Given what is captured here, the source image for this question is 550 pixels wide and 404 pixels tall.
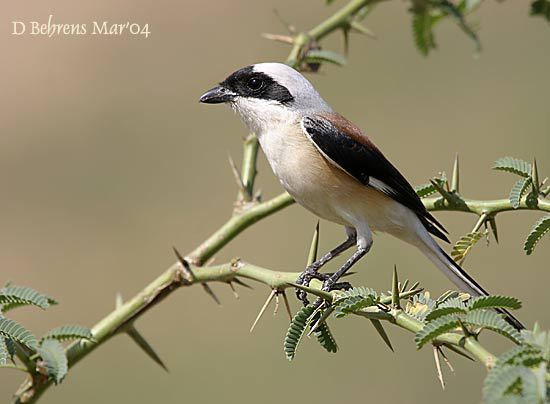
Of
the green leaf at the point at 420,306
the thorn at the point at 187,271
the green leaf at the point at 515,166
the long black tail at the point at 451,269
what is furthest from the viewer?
the long black tail at the point at 451,269

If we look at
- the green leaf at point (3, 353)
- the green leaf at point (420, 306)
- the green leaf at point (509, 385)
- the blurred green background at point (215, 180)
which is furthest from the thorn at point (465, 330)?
the blurred green background at point (215, 180)

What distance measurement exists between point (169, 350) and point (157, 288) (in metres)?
4.80

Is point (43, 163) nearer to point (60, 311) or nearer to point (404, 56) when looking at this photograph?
point (60, 311)

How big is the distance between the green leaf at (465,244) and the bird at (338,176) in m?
0.28

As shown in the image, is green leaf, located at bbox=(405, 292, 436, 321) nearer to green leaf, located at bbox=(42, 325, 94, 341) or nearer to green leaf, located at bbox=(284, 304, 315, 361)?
green leaf, located at bbox=(284, 304, 315, 361)

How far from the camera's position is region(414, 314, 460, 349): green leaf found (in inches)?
72.8

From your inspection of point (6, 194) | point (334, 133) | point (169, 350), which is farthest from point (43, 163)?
point (334, 133)

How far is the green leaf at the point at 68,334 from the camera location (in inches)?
97.3

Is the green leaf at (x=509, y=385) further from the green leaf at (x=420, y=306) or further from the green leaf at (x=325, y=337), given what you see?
→ the green leaf at (x=325, y=337)

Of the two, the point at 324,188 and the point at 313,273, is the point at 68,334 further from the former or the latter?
the point at 324,188

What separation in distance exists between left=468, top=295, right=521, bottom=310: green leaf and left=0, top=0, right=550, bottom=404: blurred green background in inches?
175

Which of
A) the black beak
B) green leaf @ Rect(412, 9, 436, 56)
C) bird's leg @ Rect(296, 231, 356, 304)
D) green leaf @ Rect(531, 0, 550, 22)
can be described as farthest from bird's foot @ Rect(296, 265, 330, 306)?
green leaf @ Rect(531, 0, 550, 22)

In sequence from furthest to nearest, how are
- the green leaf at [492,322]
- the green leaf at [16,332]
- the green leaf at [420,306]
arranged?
the green leaf at [16,332], the green leaf at [420,306], the green leaf at [492,322]

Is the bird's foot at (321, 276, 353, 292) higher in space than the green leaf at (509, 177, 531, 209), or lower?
lower
